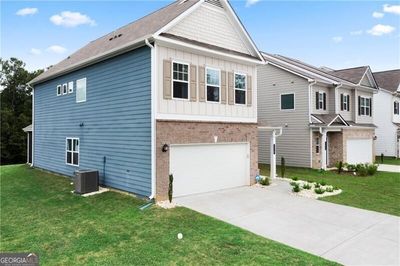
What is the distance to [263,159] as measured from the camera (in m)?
22.8

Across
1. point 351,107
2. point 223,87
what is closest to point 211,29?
point 223,87

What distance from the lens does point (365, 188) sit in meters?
14.1

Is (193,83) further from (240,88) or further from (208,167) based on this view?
(208,167)

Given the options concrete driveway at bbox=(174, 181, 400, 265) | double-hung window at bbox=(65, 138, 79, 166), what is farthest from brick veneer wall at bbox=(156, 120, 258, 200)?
double-hung window at bbox=(65, 138, 79, 166)

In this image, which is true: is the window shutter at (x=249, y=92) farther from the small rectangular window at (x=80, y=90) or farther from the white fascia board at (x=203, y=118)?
the small rectangular window at (x=80, y=90)

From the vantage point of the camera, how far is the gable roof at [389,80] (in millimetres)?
31438

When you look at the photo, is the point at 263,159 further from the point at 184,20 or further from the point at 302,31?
the point at 184,20

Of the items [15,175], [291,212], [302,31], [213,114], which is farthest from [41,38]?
[291,212]

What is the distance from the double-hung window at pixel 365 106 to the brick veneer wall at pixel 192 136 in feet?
49.5

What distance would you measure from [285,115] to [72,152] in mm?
14008

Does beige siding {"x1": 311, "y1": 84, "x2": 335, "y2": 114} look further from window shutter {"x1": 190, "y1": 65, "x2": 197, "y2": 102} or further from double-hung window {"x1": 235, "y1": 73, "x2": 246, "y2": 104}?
window shutter {"x1": 190, "y1": 65, "x2": 197, "y2": 102}

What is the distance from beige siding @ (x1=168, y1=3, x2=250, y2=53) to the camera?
12.1 meters

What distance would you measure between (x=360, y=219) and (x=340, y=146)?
1366cm

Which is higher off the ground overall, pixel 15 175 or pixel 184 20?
pixel 184 20
